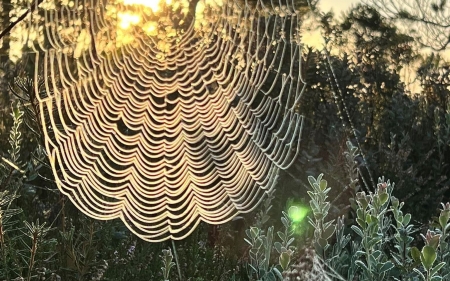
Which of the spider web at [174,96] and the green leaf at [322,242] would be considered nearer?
the green leaf at [322,242]

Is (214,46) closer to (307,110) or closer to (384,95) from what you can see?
(307,110)

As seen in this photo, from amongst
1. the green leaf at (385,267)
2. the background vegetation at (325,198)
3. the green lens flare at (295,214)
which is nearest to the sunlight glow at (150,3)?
the background vegetation at (325,198)

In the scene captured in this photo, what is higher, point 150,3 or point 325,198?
point 150,3

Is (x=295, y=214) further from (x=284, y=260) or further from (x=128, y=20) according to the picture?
(x=128, y=20)

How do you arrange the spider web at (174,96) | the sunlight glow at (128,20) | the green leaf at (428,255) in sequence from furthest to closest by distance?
the sunlight glow at (128,20) < the spider web at (174,96) < the green leaf at (428,255)

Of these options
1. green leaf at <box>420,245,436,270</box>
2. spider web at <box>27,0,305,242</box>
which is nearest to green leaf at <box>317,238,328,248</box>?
green leaf at <box>420,245,436,270</box>

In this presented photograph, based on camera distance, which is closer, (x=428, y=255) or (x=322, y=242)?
(x=428, y=255)

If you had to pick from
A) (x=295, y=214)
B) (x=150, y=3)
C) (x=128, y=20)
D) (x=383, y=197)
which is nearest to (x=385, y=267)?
(x=383, y=197)

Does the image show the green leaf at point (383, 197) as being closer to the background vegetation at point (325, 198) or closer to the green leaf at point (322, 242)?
the background vegetation at point (325, 198)

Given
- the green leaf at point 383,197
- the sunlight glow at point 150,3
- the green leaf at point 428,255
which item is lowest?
the green leaf at point 428,255
